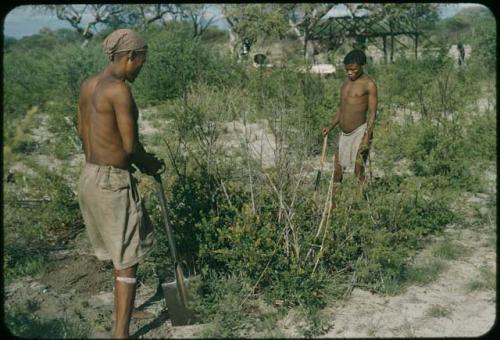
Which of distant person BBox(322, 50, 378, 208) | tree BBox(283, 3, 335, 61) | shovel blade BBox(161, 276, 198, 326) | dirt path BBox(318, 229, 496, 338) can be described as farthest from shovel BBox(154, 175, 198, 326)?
tree BBox(283, 3, 335, 61)

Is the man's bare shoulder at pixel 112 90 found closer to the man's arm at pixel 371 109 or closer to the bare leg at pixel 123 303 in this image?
the bare leg at pixel 123 303

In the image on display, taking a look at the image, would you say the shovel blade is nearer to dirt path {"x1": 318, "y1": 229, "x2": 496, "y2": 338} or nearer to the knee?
the knee

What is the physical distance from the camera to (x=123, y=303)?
3.01 m

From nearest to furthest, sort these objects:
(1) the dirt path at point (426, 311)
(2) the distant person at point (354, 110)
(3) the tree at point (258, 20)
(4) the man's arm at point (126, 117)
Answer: (4) the man's arm at point (126, 117), (1) the dirt path at point (426, 311), (2) the distant person at point (354, 110), (3) the tree at point (258, 20)

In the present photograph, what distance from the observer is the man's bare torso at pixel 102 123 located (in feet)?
9.42

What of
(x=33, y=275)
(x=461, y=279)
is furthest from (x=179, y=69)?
(x=461, y=279)

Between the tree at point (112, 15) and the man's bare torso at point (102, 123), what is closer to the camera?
the man's bare torso at point (102, 123)

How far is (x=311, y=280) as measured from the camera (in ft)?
11.7

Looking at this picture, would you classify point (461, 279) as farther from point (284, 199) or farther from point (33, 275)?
point (33, 275)

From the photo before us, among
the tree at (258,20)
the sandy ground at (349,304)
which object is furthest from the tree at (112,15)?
the sandy ground at (349,304)

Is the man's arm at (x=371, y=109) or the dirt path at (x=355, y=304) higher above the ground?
the man's arm at (x=371, y=109)

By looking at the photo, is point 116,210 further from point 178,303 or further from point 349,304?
point 349,304

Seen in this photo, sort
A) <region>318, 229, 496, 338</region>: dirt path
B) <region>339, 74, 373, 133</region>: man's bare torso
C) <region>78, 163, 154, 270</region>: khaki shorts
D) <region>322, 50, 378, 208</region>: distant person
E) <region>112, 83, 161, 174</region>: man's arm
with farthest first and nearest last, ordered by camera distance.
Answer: <region>339, 74, 373, 133</region>: man's bare torso < <region>322, 50, 378, 208</region>: distant person < <region>318, 229, 496, 338</region>: dirt path < <region>78, 163, 154, 270</region>: khaki shorts < <region>112, 83, 161, 174</region>: man's arm

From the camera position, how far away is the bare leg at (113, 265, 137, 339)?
3010 millimetres
